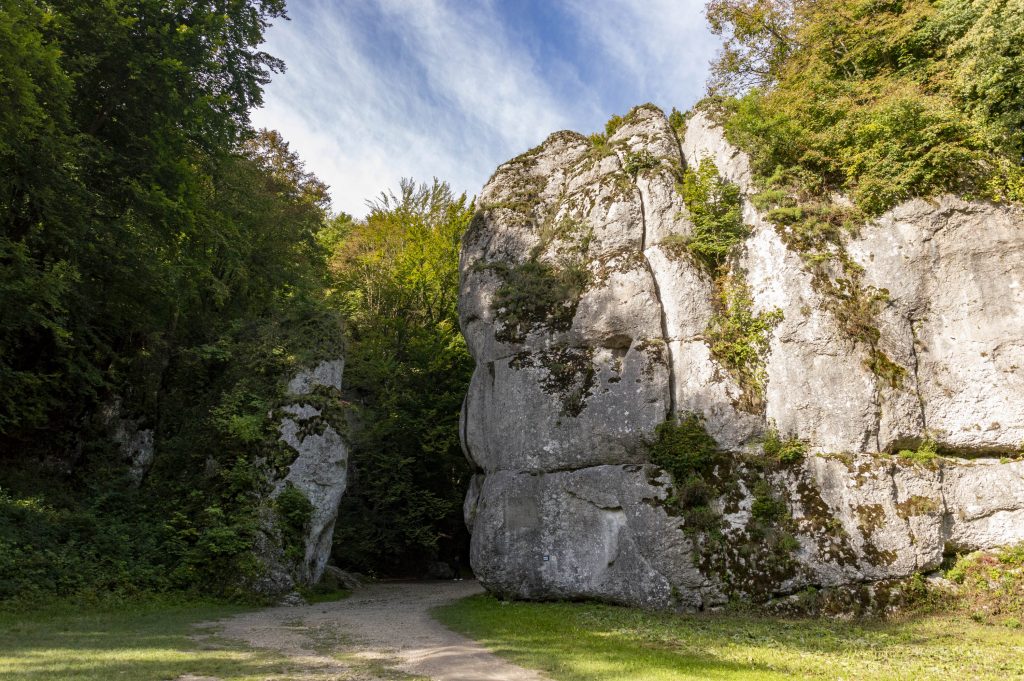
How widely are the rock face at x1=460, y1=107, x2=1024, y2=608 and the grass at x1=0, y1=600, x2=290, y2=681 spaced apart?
7.98 m

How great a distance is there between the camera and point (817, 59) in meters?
19.4

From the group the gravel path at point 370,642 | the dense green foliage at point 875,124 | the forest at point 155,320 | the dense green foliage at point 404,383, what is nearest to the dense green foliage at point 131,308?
the forest at point 155,320

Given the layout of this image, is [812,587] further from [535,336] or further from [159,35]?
[159,35]

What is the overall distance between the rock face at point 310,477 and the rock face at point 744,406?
5.11 metres

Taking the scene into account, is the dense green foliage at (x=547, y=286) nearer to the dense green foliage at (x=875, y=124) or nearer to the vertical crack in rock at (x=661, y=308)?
the vertical crack in rock at (x=661, y=308)

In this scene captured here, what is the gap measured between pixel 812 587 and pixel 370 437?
1728 cm

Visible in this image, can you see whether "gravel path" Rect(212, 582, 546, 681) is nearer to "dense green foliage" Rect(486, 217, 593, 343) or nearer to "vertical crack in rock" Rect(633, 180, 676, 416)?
"vertical crack in rock" Rect(633, 180, 676, 416)

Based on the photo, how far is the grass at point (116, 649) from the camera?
748cm

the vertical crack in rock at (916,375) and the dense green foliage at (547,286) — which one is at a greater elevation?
the dense green foliage at (547,286)

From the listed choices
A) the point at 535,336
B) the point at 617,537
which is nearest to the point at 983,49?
the point at 535,336

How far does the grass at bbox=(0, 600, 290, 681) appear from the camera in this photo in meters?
7.48

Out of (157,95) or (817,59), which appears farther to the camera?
(817,59)

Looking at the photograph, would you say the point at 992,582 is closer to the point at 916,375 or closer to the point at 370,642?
the point at 916,375

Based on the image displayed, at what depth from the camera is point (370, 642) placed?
11023 mm
